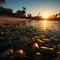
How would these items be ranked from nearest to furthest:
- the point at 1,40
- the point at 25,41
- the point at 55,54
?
1. the point at 55,54
2. the point at 25,41
3. the point at 1,40

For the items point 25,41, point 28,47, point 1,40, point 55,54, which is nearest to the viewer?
point 55,54

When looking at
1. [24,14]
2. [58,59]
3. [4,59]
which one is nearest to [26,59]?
[4,59]

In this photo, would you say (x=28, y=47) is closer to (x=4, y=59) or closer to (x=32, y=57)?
(x=32, y=57)

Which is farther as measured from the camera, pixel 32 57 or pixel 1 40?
pixel 1 40

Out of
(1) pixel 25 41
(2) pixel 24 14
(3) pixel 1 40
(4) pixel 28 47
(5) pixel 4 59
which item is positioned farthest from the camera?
(2) pixel 24 14

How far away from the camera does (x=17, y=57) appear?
22.1 feet

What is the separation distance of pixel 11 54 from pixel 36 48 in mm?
1469

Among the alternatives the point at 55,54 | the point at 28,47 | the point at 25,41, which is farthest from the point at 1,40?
the point at 55,54

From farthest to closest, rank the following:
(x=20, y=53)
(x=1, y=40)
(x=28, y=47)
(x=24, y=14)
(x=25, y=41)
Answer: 1. (x=24, y=14)
2. (x=1, y=40)
3. (x=25, y=41)
4. (x=28, y=47)
5. (x=20, y=53)

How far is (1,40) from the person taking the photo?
10.4 m

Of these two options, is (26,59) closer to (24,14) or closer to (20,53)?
(20,53)

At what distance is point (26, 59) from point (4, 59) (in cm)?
99

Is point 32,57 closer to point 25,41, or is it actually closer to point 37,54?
point 37,54

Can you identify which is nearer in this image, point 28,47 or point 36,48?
point 36,48
